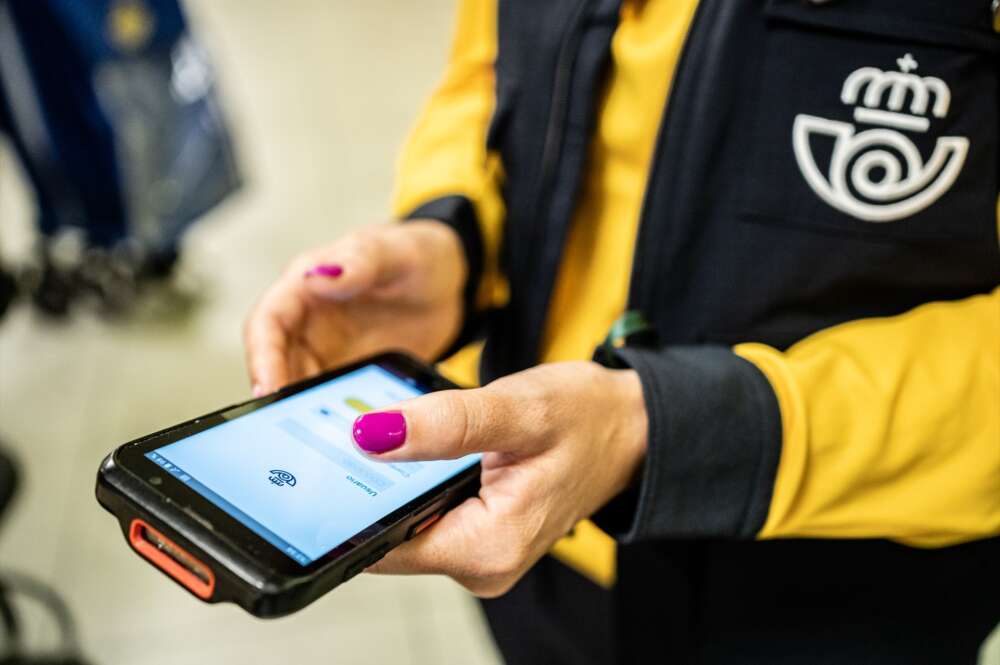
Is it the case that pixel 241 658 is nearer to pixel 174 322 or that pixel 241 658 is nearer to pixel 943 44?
pixel 174 322

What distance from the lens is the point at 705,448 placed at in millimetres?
448

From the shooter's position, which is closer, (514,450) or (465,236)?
(514,450)

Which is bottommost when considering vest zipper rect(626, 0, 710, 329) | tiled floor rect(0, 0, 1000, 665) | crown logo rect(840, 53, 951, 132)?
tiled floor rect(0, 0, 1000, 665)

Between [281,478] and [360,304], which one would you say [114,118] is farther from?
[281,478]

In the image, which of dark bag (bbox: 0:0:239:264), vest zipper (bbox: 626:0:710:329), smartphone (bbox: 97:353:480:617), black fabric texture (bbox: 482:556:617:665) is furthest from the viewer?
dark bag (bbox: 0:0:239:264)

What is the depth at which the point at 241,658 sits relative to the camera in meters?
1.01

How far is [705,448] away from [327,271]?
0.91 feet

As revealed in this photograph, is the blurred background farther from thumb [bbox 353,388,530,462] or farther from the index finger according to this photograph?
thumb [bbox 353,388,530,462]

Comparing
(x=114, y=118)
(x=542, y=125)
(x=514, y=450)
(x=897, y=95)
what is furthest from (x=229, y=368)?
(x=897, y=95)

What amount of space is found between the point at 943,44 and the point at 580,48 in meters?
0.22

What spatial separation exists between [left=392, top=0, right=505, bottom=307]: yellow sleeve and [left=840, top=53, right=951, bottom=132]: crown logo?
0.29m

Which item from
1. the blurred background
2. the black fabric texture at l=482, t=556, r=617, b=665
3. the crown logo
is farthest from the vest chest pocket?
the blurred background

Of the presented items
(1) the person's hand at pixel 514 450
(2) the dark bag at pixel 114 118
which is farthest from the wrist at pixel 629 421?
(2) the dark bag at pixel 114 118

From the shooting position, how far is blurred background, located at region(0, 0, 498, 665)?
1.05 meters
